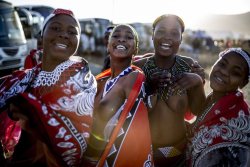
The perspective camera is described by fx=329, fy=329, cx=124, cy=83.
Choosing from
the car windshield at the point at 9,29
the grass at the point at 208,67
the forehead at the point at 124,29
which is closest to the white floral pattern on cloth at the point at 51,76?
the forehead at the point at 124,29

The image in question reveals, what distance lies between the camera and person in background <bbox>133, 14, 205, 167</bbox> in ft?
9.43

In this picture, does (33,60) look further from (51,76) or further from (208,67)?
(208,67)

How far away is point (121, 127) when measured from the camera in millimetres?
Answer: 2375

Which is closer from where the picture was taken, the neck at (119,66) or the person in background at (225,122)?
the person in background at (225,122)

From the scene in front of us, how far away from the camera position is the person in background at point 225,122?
251 cm

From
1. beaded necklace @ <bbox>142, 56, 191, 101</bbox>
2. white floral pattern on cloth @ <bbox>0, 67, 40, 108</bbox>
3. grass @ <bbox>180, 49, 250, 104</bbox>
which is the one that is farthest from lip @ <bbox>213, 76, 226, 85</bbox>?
grass @ <bbox>180, 49, 250, 104</bbox>

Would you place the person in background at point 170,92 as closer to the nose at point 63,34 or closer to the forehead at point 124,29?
the forehead at point 124,29

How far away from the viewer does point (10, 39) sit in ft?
36.8

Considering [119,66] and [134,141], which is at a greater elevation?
[119,66]

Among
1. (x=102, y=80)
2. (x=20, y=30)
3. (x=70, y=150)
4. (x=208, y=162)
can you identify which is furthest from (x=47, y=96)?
(x=20, y=30)

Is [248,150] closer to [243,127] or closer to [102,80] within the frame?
[243,127]

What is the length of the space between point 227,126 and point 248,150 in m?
0.24

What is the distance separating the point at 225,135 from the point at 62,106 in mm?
1261

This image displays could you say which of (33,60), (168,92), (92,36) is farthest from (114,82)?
(92,36)
